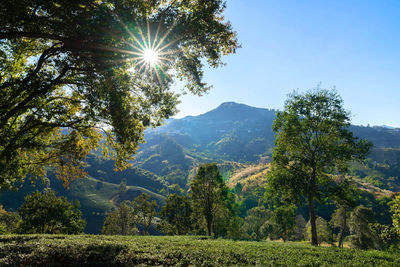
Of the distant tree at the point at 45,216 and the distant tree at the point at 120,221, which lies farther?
the distant tree at the point at 120,221

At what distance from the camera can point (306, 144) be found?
24484 millimetres

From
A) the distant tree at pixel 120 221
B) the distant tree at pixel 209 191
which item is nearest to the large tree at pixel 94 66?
the distant tree at pixel 209 191

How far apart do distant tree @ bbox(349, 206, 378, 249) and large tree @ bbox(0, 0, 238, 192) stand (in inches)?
2334

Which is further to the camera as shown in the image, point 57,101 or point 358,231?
point 358,231

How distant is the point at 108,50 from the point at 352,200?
2743 cm

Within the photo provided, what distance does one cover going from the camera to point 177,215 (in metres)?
48.8

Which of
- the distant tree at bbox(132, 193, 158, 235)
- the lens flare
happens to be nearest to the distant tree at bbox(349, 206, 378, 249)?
the distant tree at bbox(132, 193, 158, 235)

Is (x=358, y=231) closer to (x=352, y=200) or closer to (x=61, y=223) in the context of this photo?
(x=352, y=200)

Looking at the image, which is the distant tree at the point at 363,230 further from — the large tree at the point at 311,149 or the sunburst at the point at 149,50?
the sunburst at the point at 149,50

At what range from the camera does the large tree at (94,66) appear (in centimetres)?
984

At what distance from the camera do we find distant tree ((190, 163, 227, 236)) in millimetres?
37781

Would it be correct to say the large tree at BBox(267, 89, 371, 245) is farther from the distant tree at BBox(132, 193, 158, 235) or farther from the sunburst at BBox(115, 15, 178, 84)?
the distant tree at BBox(132, 193, 158, 235)

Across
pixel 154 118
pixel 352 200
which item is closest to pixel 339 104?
pixel 352 200

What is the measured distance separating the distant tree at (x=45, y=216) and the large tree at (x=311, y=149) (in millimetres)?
39936
